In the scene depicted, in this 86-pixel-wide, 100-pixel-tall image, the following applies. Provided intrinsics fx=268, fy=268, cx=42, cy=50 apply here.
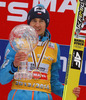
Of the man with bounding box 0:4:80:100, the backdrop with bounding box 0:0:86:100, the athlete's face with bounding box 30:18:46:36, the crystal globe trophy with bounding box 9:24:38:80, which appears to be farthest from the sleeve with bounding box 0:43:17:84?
the backdrop with bounding box 0:0:86:100

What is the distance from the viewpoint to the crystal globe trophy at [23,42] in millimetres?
2148

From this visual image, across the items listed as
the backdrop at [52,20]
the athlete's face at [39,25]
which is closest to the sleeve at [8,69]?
the athlete's face at [39,25]

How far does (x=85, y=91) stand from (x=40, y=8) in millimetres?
1311

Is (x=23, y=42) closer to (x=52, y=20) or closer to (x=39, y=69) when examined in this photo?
(x=39, y=69)

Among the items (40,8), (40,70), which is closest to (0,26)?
(40,8)

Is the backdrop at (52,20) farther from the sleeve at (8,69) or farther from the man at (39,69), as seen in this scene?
the sleeve at (8,69)

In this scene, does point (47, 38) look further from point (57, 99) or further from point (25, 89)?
point (57, 99)

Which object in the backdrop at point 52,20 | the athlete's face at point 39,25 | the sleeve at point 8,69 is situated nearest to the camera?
the sleeve at point 8,69

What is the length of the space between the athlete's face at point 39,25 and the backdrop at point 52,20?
27.6 inches

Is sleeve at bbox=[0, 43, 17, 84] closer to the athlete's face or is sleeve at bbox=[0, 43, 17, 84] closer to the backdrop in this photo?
the athlete's face

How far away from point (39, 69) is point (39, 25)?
432 mm

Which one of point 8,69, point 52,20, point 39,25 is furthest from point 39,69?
point 52,20

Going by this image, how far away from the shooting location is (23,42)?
2.20 metres

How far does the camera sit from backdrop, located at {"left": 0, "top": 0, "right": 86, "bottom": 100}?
3.28 metres
